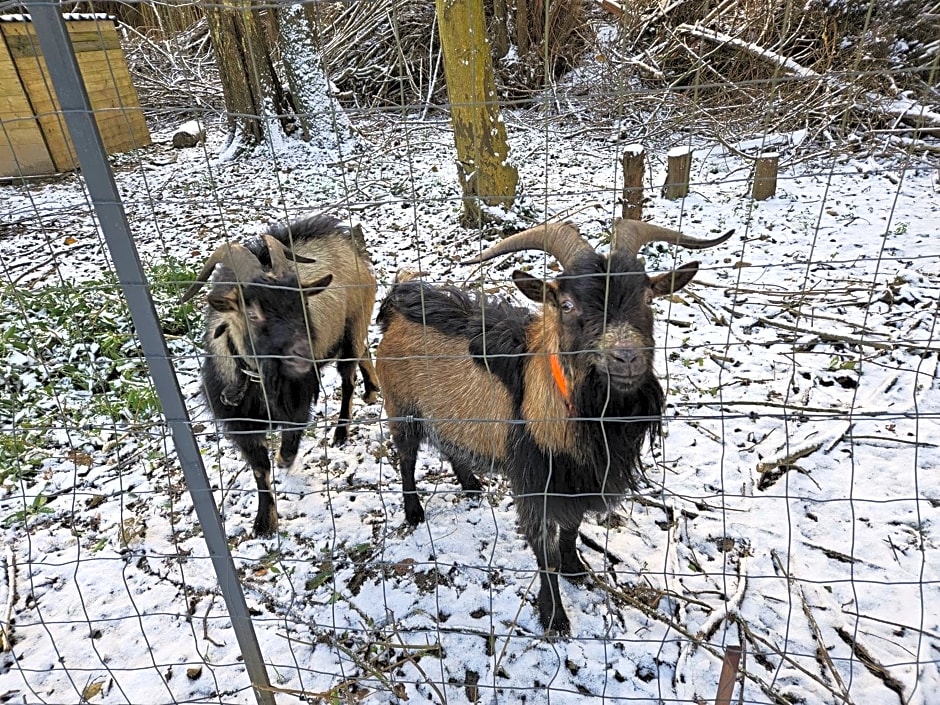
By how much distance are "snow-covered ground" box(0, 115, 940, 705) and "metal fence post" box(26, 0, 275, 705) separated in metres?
0.12

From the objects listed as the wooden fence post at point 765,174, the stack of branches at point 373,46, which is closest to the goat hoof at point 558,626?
the wooden fence post at point 765,174

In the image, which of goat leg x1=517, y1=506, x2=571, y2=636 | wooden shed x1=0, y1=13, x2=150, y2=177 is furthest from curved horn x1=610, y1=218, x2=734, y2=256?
wooden shed x1=0, y1=13, x2=150, y2=177

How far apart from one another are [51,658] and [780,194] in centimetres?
790

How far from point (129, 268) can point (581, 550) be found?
2.65 m

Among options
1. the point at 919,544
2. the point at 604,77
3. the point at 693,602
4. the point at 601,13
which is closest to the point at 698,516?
the point at 693,602

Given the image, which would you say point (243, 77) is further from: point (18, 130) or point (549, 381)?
point (549, 381)

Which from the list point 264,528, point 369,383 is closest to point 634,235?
point 264,528

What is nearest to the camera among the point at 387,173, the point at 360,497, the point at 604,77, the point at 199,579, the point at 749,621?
the point at 749,621

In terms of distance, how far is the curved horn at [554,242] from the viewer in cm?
246

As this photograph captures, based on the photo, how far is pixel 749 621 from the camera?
2.80 metres

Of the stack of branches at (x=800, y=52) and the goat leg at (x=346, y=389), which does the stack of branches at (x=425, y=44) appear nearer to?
the stack of branches at (x=800, y=52)

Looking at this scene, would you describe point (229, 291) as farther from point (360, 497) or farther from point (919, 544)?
point (919, 544)

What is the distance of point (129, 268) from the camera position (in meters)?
1.84

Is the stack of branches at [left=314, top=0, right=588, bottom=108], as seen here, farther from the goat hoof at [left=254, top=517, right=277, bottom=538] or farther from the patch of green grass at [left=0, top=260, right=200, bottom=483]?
the goat hoof at [left=254, top=517, right=277, bottom=538]
